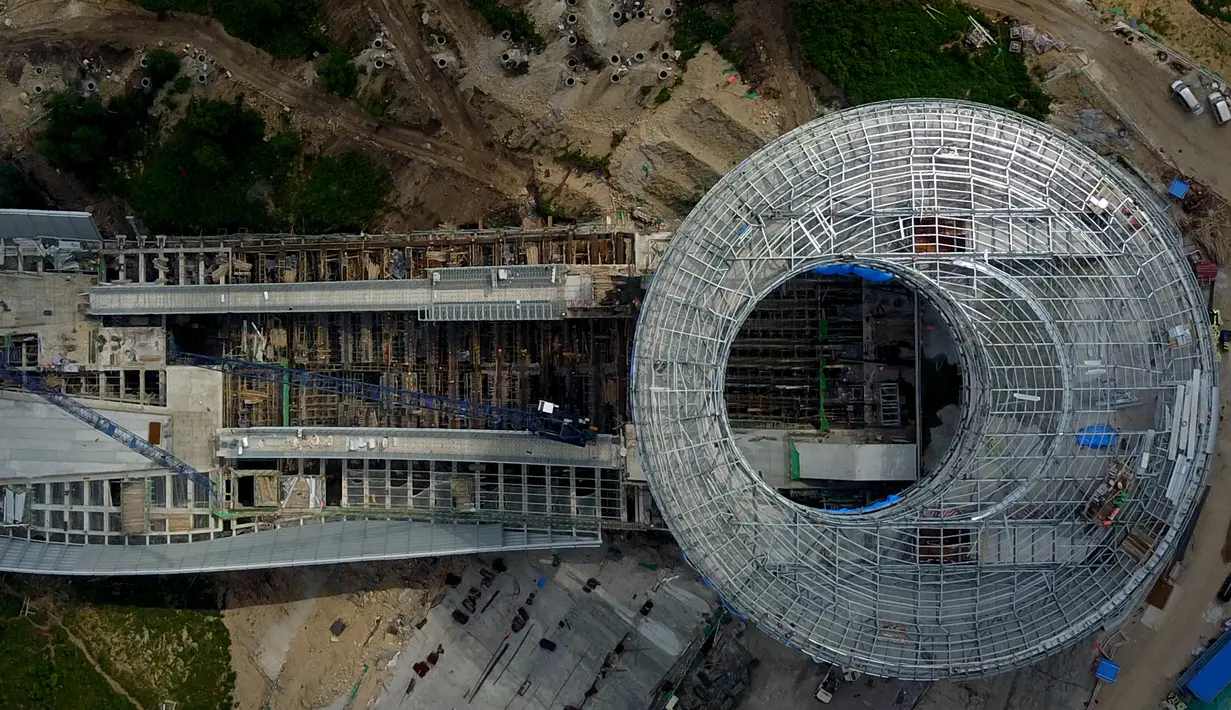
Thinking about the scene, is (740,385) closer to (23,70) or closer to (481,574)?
(481,574)

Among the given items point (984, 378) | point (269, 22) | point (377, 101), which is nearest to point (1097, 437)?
point (984, 378)

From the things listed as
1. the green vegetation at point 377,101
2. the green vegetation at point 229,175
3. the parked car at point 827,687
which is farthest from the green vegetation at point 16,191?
the parked car at point 827,687

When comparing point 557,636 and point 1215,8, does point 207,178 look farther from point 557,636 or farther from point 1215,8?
point 1215,8

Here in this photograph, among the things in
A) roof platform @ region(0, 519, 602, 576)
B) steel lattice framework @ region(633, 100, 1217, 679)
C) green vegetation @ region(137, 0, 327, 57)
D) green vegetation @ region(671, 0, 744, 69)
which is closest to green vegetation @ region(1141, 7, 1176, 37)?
→ steel lattice framework @ region(633, 100, 1217, 679)


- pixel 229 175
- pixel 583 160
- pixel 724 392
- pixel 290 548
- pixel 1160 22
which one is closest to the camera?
pixel 724 392

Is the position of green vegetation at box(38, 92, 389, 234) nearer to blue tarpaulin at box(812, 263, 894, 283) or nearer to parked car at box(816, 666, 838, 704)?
blue tarpaulin at box(812, 263, 894, 283)

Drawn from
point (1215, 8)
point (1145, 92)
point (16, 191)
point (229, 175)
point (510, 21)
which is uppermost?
point (510, 21)

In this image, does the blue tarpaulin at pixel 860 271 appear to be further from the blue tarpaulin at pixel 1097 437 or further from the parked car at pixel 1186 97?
the parked car at pixel 1186 97
